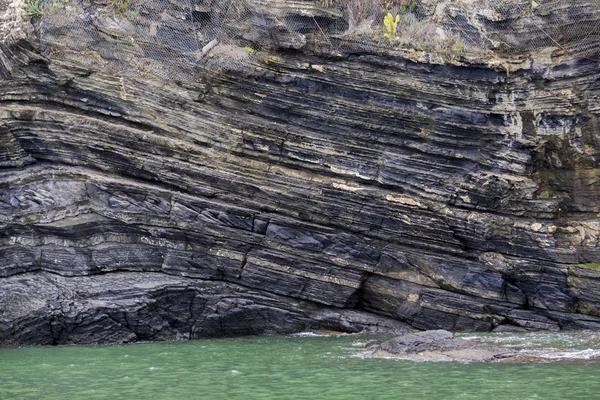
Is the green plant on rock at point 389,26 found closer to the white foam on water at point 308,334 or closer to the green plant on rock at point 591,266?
the green plant on rock at point 591,266

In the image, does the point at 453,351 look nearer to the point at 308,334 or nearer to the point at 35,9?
the point at 308,334

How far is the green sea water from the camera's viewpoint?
9.12 meters

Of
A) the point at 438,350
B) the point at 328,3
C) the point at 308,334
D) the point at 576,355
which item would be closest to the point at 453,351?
the point at 438,350

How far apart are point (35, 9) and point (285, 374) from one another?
11.3 meters

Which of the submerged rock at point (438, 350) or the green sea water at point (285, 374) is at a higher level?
the submerged rock at point (438, 350)

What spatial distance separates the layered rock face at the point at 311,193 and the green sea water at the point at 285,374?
2.11 m

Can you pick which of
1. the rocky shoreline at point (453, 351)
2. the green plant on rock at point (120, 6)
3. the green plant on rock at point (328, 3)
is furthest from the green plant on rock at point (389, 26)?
the rocky shoreline at point (453, 351)

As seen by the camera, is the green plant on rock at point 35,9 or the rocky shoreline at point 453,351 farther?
the green plant on rock at point 35,9

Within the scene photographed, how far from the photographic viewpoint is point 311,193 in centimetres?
1658

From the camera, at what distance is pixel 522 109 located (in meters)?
16.8

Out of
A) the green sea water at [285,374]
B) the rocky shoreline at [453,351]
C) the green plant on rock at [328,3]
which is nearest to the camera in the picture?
the green sea water at [285,374]

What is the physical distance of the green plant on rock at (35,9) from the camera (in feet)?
58.0

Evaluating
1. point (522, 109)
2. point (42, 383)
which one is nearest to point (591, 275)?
point (522, 109)

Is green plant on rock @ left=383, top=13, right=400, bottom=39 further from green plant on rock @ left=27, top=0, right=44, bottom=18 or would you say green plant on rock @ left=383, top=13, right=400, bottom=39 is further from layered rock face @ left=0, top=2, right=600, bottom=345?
green plant on rock @ left=27, top=0, right=44, bottom=18
